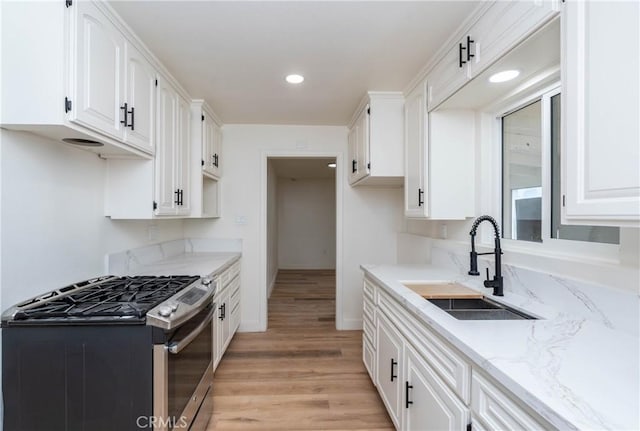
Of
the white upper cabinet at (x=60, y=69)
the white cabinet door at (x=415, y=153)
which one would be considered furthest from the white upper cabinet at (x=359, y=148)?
the white upper cabinet at (x=60, y=69)

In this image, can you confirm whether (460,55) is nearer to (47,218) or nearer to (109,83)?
(109,83)

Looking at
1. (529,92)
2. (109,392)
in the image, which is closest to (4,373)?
(109,392)

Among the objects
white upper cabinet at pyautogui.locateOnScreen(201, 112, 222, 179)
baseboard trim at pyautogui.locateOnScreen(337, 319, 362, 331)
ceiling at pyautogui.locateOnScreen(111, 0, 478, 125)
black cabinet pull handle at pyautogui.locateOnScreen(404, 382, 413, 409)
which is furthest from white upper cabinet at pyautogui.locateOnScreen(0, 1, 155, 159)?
baseboard trim at pyautogui.locateOnScreen(337, 319, 362, 331)

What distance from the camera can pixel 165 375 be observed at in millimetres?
1333

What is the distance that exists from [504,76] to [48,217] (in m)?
2.44

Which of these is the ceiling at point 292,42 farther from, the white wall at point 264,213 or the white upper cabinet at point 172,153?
the white wall at point 264,213

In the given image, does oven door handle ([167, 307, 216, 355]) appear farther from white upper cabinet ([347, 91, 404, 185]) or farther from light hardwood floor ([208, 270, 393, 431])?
white upper cabinet ([347, 91, 404, 185])

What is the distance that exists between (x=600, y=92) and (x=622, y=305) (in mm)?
770

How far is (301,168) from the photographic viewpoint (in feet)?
20.5

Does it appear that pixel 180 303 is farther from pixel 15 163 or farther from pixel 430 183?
pixel 430 183

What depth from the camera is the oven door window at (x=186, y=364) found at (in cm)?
141

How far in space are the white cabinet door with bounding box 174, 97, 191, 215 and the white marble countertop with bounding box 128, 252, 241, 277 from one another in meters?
0.45

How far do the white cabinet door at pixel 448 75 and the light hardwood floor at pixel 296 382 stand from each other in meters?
2.12

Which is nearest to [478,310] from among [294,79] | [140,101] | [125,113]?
[294,79]
